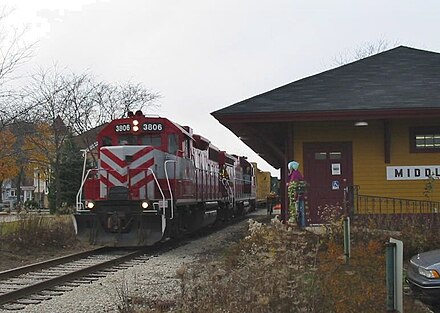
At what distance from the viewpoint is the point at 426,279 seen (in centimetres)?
774

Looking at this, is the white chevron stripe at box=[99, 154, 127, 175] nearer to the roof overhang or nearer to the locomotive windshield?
the locomotive windshield

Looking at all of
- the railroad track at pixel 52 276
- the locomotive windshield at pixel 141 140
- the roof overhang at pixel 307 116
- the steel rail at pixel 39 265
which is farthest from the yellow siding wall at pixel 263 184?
the railroad track at pixel 52 276

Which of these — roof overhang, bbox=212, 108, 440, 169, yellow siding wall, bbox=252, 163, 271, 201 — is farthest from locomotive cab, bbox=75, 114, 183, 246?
yellow siding wall, bbox=252, 163, 271, 201

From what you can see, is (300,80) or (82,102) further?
(82,102)

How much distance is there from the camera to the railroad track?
29.8ft

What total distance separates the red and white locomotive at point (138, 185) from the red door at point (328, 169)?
3.59m

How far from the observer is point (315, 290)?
248 inches

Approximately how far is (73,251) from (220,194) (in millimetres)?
9217

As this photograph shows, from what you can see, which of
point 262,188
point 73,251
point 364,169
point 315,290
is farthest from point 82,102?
point 315,290

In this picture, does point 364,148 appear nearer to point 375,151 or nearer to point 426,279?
point 375,151

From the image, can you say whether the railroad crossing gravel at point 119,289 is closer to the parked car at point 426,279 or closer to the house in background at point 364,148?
the parked car at point 426,279

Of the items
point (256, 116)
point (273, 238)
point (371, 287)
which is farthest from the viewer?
point (256, 116)

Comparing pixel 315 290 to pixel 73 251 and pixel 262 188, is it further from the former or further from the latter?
pixel 262 188

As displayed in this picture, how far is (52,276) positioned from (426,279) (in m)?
6.87
